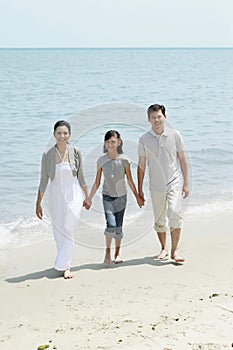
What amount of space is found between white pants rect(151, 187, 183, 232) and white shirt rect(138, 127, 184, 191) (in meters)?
0.06

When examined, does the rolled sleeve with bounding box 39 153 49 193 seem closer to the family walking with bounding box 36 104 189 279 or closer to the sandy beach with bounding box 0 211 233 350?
the family walking with bounding box 36 104 189 279

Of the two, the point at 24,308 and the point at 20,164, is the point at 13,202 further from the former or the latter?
the point at 24,308

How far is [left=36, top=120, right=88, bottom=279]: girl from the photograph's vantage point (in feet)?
18.0

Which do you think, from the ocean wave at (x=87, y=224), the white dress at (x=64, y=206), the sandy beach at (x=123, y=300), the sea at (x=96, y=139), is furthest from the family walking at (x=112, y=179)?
the ocean wave at (x=87, y=224)

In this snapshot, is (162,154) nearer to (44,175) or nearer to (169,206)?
(169,206)

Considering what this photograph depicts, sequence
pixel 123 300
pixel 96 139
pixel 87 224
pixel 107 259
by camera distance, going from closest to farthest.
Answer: pixel 123 300
pixel 107 259
pixel 87 224
pixel 96 139

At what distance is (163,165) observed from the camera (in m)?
5.68

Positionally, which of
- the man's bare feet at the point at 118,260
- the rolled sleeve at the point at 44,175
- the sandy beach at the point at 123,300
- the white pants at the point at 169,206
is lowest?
the sandy beach at the point at 123,300

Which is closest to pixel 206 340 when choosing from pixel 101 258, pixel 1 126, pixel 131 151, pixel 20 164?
pixel 101 258

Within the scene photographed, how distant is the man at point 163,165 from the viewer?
5.65 m

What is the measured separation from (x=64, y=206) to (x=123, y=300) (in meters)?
1.14

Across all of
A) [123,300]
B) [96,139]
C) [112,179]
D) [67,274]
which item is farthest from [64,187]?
[96,139]

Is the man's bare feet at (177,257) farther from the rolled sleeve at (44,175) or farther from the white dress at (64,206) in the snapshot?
the rolled sleeve at (44,175)

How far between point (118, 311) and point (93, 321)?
0.84ft
